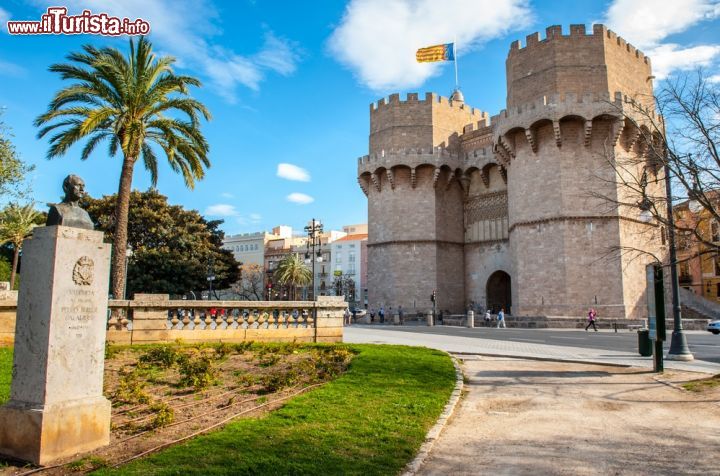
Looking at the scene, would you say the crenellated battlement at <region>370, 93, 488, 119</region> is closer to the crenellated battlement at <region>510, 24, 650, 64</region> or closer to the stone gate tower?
the stone gate tower

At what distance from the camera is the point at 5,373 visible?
7.90m

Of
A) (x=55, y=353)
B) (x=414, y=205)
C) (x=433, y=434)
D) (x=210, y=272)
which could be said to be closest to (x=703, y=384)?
(x=433, y=434)

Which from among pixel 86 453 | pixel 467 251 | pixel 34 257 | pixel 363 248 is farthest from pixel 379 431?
pixel 363 248

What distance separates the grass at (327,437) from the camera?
4.47m

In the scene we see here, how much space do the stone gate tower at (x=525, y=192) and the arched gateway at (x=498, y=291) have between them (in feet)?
0.29

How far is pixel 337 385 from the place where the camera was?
8008 mm

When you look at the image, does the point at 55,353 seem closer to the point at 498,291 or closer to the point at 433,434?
the point at 433,434

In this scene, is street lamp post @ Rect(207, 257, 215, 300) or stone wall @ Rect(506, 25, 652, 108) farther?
street lamp post @ Rect(207, 257, 215, 300)

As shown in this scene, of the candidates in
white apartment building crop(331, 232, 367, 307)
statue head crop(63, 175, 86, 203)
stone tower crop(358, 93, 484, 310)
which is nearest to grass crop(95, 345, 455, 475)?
statue head crop(63, 175, 86, 203)

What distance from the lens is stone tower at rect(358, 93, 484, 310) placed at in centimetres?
3806

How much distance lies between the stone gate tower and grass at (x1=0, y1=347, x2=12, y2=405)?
22515 millimetres

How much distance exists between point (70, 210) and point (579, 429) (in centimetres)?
599

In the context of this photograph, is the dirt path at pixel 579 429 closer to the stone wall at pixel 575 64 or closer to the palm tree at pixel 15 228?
the stone wall at pixel 575 64

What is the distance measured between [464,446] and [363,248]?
236 ft
